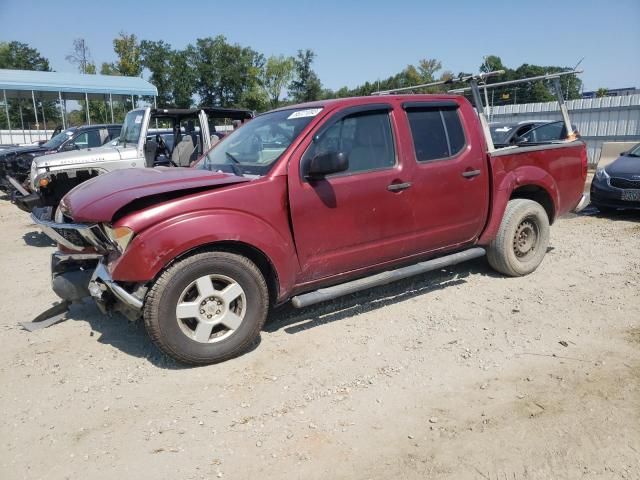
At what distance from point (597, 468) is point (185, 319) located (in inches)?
104

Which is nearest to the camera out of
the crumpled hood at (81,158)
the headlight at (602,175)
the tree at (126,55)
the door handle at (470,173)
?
the door handle at (470,173)

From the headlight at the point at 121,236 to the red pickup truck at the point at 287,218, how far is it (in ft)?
0.04

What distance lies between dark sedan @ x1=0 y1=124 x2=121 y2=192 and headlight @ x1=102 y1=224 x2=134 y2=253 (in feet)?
26.1

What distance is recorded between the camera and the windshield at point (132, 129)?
8117mm

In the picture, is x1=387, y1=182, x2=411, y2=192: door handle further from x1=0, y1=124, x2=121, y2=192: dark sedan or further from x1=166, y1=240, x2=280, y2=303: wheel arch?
x1=0, y1=124, x2=121, y2=192: dark sedan

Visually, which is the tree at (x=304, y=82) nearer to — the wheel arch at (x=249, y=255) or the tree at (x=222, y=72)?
the tree at (x=222, y=72)

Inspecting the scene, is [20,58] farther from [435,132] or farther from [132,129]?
[435,132]

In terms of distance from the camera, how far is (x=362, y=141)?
13.9 feet

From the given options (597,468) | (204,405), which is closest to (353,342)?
(204,405)

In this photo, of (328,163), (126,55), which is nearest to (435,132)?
(328,163)

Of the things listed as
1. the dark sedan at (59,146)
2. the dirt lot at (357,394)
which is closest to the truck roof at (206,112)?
the dark sedan at (59,146)

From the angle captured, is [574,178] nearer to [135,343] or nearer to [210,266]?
[210,266]

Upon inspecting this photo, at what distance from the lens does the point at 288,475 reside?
253 cm

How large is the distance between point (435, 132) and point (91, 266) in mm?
3290
